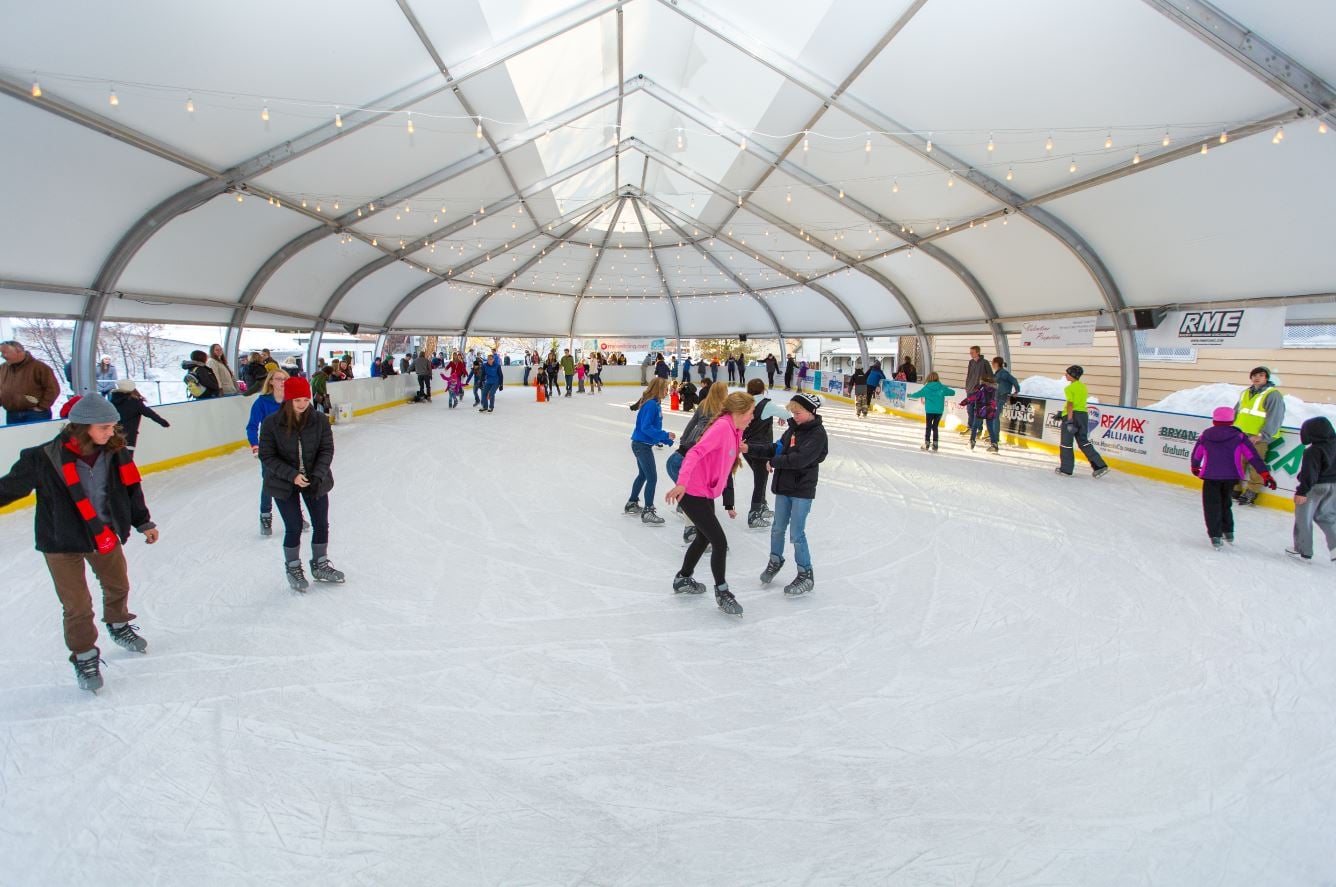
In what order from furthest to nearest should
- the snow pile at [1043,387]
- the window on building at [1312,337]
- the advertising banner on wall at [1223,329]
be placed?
the snow pile at [1043,387] → the window on building at [1312,337] → the advertising banner on wall at [1223,329]

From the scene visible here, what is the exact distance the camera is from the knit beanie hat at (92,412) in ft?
8.20

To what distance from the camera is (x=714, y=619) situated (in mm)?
3545

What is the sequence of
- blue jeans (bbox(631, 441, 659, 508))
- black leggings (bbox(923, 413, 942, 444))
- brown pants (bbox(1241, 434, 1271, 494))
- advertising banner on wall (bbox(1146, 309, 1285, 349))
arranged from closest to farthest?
blue jeans (bbox(631, 441, 659, 508)), brown pants (bbox(1241, 434, 1271, 494)), advertising banner on wall (bbox(1146, 309, 1285, 349)), black leggings (bbox(923, 413, 942, 444))

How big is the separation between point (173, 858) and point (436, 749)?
2.61 feet

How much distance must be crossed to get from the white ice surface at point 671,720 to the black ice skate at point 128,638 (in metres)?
0.09

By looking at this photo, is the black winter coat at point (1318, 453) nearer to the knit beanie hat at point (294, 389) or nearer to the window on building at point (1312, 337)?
the knit beanie hat at point (294, 389)

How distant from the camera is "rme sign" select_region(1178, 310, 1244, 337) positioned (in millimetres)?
8901

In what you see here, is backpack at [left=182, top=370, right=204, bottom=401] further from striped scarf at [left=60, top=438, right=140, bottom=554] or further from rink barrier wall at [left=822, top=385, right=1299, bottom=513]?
rink barrier wall at [left=822, top=385, right=1299, bottom=513]

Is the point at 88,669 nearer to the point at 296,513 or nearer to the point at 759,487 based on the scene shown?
the point at 296,513

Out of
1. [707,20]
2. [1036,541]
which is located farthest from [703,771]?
[707,20]

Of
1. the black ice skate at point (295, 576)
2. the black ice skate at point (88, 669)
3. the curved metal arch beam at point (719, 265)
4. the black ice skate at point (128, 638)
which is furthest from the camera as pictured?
the curved metal arch beam at point (719, 265)

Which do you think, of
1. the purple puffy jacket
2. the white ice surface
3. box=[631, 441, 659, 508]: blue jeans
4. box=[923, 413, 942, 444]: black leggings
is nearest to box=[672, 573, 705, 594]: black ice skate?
the white ice surface

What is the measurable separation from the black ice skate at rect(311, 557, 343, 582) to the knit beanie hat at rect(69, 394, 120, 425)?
149 cm

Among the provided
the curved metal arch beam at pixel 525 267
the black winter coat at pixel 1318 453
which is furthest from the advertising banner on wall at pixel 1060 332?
the curved metal arch beam at pixel 525 267
